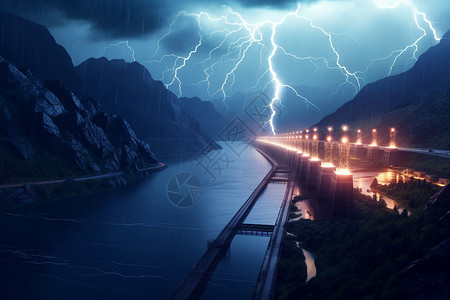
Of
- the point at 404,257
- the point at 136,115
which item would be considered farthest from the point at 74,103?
the point at 136,115

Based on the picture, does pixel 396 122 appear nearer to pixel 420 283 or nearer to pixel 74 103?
pixel 74 103

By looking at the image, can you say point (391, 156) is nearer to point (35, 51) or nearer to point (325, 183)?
point (325, 183)

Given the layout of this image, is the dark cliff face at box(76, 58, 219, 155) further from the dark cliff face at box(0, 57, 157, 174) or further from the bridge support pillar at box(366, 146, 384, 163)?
the bridge support pillar at box(366, 146, 384, 163)

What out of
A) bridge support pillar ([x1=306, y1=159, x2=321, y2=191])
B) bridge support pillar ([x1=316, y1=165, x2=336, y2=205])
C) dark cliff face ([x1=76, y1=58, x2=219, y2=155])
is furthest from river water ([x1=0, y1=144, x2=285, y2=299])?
dark cliff face ([x1=76, y1=58, x2=219, y2=155])

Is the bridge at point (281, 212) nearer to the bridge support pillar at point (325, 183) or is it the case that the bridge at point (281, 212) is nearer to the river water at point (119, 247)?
the bridge support pillar at point (325, 183)

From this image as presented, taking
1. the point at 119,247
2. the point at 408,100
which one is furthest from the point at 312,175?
the point at 408,100
